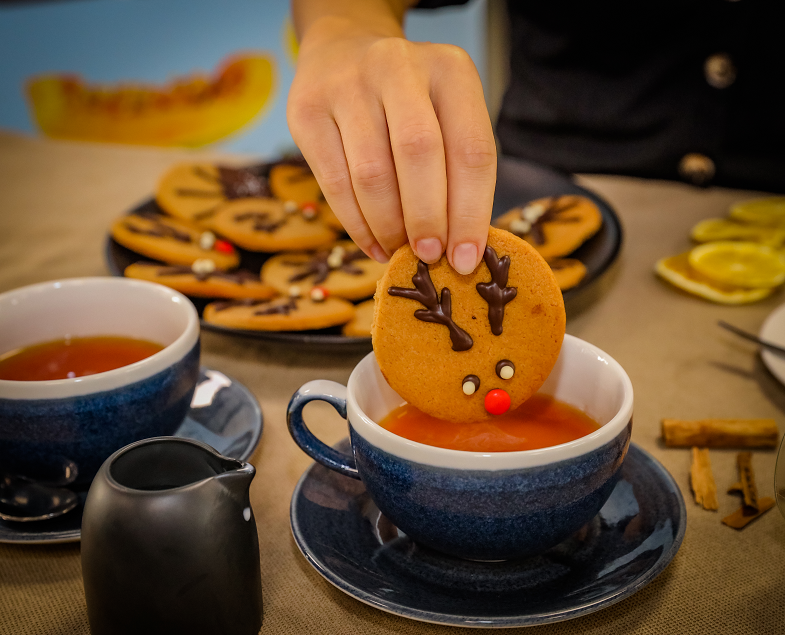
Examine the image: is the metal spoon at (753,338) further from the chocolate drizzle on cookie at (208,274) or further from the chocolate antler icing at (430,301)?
the chocolate drizzle on cookie at (208,274)

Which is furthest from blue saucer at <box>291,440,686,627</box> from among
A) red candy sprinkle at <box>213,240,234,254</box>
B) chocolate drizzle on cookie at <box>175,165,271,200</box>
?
chocolate drizzle on cookie at <box>175,165,271,200</box>

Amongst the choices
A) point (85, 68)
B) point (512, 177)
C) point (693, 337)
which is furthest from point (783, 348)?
point (85, 68)

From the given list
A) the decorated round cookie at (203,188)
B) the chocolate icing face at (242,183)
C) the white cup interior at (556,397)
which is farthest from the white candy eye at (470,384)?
the chocolate icing face at (242,183)

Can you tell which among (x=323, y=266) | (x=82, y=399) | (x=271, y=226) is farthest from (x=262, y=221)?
(x=82, y=399)

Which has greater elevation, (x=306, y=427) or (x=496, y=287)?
(x=496, y=287)

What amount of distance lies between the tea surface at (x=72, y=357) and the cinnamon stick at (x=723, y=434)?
717 mm

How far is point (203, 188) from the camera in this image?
178cm

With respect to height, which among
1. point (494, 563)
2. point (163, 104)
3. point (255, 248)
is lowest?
point (163, 104)

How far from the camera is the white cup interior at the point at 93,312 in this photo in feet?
3.06

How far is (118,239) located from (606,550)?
1.16 metres

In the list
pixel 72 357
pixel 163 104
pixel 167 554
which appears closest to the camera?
pixel 167 554

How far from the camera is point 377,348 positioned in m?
0.73

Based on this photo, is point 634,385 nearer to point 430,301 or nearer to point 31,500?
point 430,301

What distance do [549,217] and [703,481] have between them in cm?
78
